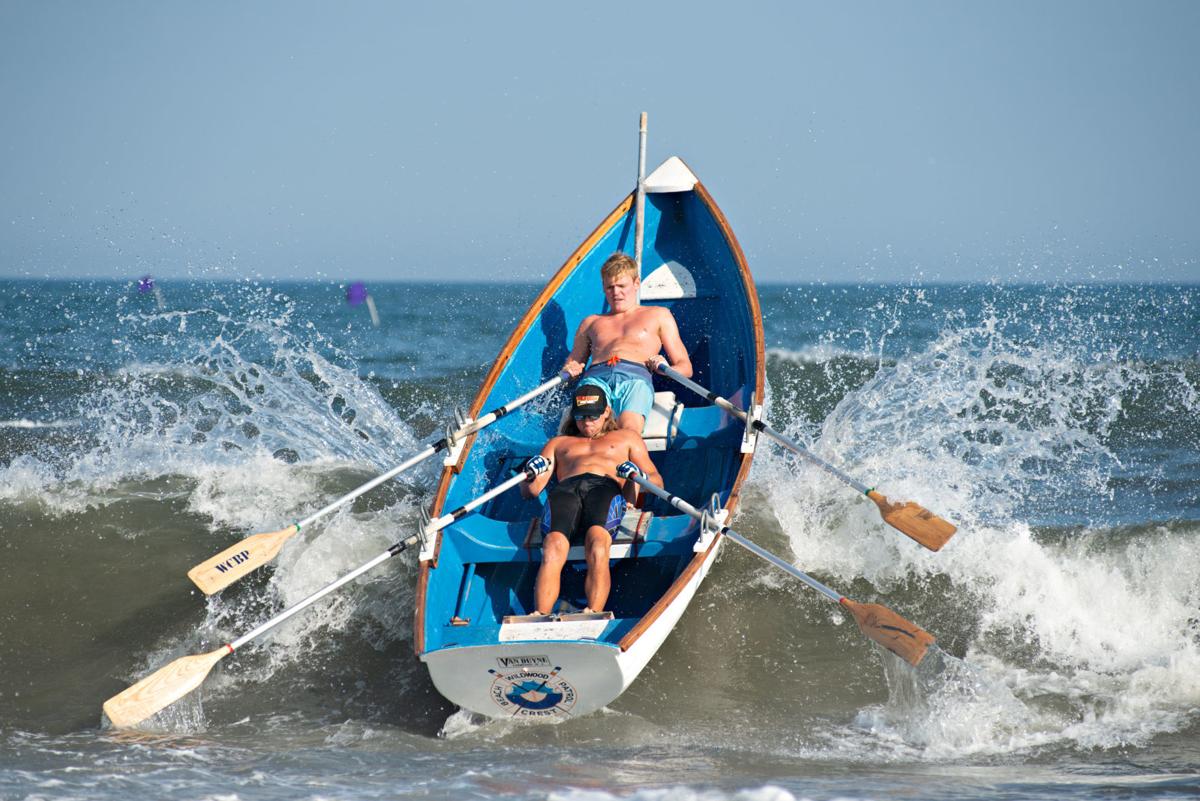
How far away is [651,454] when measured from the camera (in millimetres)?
6195

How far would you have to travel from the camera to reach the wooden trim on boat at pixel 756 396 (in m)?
4.21

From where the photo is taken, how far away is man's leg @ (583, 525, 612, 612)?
181 inches

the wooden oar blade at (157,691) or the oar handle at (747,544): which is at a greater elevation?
the oar handle at (747,544)

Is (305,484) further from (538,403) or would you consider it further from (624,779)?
(624,779)

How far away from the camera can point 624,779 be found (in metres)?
3.69

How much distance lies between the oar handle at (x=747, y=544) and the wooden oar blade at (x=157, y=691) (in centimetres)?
203

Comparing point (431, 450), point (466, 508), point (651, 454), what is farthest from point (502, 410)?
point (651, 454)

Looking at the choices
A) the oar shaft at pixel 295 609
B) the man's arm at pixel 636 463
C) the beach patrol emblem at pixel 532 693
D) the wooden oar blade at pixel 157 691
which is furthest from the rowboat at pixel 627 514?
the wooden oar blade at pixel 157 691

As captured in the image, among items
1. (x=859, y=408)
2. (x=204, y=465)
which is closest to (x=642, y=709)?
(x=859, y=408)

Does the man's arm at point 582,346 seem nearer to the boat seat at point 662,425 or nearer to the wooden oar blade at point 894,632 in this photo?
the boat seat at point 662,425

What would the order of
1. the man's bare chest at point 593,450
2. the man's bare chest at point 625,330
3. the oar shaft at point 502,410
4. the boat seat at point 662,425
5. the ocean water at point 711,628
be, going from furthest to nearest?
the man's bare chest at point 625,330, the boat seat at point 662,425, the oar shaft at point 502,410, the man's bare chest at point 593,450, the ocean water at point 711,628

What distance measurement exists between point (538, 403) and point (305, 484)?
7.36ft

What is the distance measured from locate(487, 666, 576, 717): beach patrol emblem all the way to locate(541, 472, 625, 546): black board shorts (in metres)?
0.86

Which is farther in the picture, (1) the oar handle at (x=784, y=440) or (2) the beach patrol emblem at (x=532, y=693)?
(1) the oar handle at (x=784, y=440)
